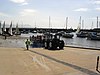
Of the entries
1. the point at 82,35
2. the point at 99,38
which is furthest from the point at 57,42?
the point at 82,35

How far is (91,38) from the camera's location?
3962 inches

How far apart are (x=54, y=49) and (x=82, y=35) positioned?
88.3 m

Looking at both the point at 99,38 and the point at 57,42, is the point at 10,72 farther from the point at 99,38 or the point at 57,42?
the point at 99,38

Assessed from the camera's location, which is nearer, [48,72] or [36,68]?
[48,72]

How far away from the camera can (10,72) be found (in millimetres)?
16266

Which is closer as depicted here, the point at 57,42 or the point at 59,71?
the point at 59,71

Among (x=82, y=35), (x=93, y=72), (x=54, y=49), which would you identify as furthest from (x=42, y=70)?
(x=82, y=35)

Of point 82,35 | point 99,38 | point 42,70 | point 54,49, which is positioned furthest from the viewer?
point 82,35

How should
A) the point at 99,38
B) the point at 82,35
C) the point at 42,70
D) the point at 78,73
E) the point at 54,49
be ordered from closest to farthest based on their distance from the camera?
the point at 78,73 → the point at 42,70 → the point at 54,49 → the point at 99,38 → the point at 82,35

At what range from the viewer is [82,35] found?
402 ft

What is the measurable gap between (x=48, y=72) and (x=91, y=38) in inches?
3391

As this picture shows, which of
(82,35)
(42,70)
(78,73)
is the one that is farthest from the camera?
(82,35)

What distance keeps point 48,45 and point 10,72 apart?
21215 mm

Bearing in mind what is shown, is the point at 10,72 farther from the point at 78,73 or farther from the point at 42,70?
the point at 78,73
